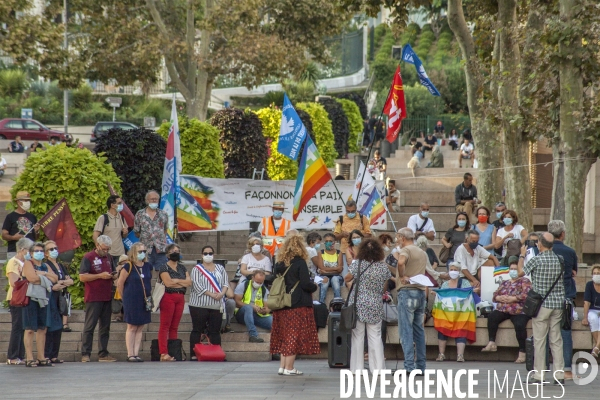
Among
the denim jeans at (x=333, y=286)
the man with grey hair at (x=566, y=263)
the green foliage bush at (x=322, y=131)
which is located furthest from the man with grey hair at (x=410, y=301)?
the green foliage bush at (x=322, y=131)

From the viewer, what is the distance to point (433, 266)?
53.5 ft

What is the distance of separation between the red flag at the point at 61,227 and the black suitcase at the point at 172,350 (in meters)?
2.02

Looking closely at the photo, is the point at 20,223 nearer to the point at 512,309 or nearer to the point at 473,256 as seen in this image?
the point at 473,256

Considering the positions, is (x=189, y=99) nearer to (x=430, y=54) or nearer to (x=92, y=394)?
(x=92, y=394)

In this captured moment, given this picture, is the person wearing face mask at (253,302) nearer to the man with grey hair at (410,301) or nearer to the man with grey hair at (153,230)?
the man with grey hair at (153,230)

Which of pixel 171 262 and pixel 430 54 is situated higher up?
pixel 430 54

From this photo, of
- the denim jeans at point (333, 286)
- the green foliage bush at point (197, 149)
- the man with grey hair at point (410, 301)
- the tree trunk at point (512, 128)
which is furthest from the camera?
the green foliage bush at point (197, 149)

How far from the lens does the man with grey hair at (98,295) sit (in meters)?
14.3

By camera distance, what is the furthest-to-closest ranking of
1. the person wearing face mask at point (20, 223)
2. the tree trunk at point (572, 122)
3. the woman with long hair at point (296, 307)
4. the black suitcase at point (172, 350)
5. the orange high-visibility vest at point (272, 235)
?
the tree trunk at point (572, 122), the orange high-visibility vest at point (272, 235), the person wearing face mask at point (20, 223), the black suitcase at point (172, 350), the woman with long hair at point (296, 307)

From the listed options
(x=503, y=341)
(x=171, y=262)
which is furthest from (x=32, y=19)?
(x=503, y=341)

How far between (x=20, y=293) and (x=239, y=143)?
10928mm

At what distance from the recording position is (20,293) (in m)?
13.3

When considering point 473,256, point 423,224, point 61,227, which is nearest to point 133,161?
point 61,227

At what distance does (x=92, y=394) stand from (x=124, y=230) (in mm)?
5004
